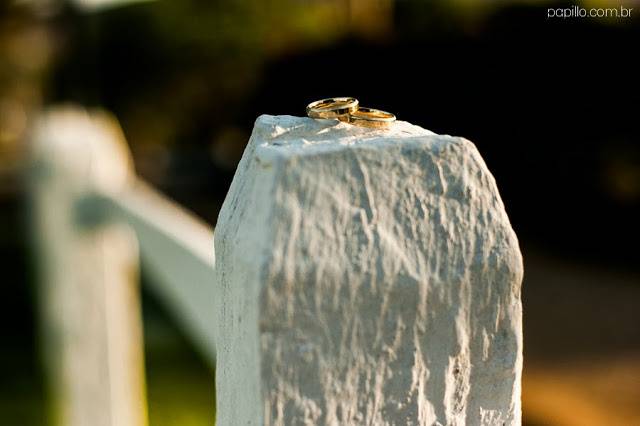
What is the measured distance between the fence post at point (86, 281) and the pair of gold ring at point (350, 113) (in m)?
2.27

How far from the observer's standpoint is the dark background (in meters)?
5.91

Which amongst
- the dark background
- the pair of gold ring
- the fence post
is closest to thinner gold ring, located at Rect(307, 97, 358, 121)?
the pair of gold ring

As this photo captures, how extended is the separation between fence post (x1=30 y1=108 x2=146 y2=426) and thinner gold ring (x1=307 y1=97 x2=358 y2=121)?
226 centimetres

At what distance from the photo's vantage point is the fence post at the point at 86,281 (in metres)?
3.01

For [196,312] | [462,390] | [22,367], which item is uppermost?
[462,390]

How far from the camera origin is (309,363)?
0.65m

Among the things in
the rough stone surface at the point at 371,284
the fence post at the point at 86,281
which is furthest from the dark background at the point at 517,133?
the rough stone surface at the point at 371,284

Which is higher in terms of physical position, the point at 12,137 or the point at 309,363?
the point at 309,363

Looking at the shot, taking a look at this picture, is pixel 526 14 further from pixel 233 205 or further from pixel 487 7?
pixel 233 205

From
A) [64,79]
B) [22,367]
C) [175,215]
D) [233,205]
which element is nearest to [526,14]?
[22,367]

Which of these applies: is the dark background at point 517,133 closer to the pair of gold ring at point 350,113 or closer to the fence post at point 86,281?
the fence post at point 86,281

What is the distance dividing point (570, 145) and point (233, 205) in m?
8.64

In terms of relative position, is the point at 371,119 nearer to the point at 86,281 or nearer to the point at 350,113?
the point at 350,113

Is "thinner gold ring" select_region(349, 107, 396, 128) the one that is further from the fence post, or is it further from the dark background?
the dark background
